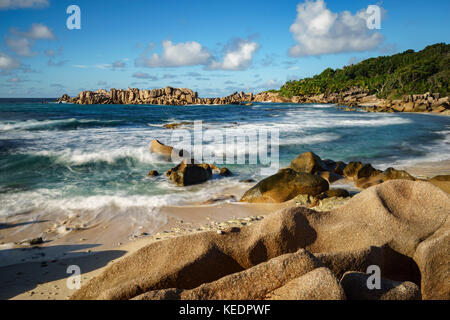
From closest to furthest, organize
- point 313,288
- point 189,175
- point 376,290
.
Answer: point 313,288
point 376,290
point 189,175

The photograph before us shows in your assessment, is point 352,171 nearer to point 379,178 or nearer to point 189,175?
point 379,178

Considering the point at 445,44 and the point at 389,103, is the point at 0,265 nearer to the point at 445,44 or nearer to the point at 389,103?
the point at 389,103

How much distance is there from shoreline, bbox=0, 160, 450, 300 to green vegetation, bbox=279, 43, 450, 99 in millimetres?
58304

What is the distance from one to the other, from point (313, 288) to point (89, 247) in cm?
416

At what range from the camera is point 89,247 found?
466 centimetres

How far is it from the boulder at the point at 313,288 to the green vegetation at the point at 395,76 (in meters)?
60.9

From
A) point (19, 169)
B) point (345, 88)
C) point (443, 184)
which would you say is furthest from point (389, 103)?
point (19, 169)

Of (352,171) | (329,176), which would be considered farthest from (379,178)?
(329,176)

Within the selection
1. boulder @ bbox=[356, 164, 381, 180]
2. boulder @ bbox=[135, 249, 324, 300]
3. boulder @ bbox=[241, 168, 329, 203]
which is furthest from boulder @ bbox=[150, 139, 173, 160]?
boulder @ bbox=[135, 249, 324, 300]

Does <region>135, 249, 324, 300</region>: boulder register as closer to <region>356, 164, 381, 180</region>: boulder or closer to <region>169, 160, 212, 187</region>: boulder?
<region>169, 160, 212, 187</region>: boulder

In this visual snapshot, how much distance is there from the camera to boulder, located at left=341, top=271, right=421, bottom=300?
5.85 feet

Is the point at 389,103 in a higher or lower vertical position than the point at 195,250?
higher
